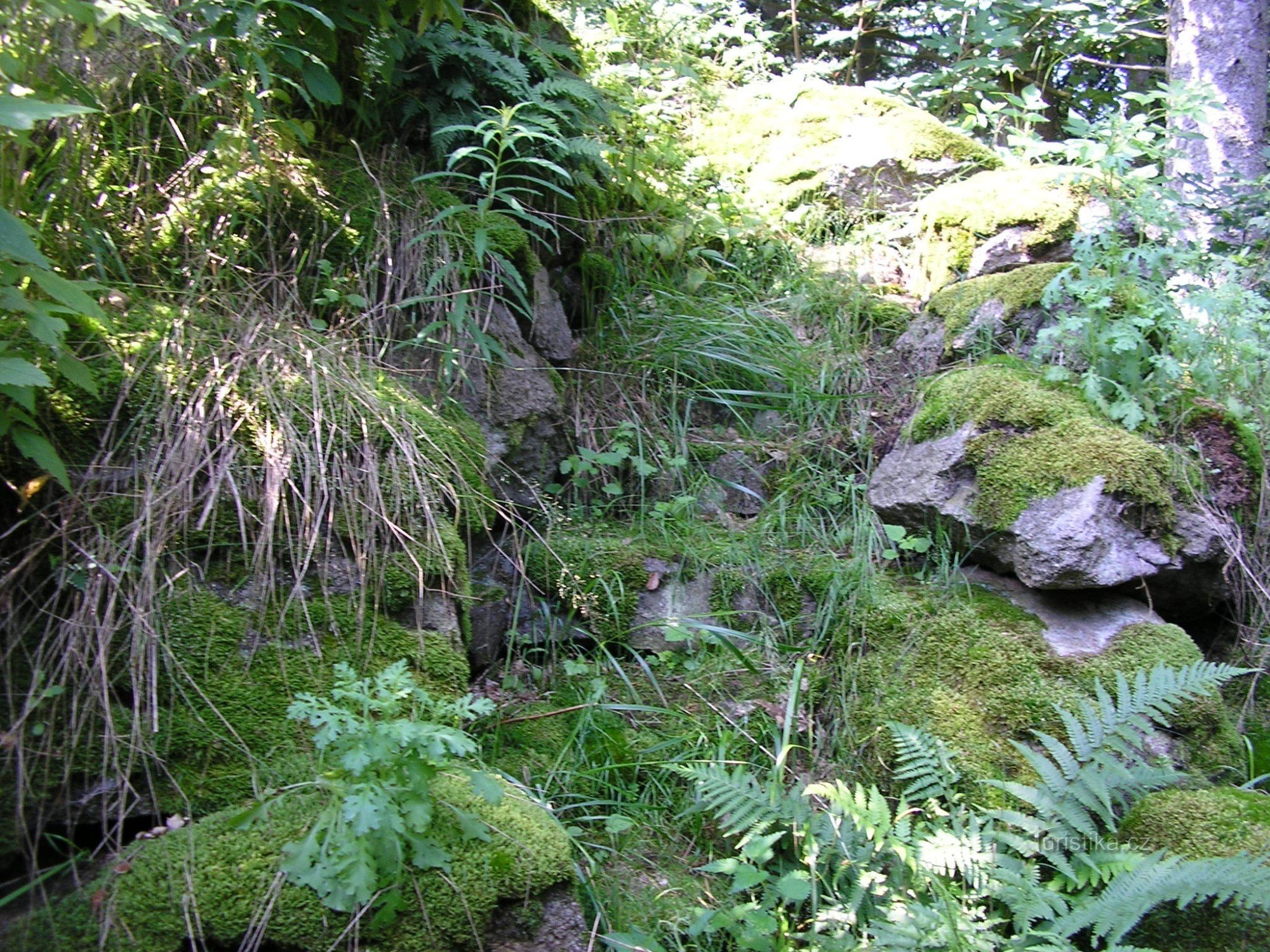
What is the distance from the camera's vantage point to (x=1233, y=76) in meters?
5.72

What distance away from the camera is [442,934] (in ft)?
6.31

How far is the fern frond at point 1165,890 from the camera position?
199 cm

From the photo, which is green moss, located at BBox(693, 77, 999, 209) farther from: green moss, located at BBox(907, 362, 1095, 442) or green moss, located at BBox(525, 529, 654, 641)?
green moss, located at BBox(525, 529, 654, 641)

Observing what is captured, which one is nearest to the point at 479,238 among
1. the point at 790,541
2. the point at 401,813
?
the point at 790,541

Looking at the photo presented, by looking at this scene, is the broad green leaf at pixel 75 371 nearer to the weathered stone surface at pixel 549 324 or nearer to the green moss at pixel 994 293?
the weathered stone surface at pixel 549 324

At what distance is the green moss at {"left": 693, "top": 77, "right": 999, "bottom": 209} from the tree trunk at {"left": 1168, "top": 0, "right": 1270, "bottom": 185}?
178 centimetres

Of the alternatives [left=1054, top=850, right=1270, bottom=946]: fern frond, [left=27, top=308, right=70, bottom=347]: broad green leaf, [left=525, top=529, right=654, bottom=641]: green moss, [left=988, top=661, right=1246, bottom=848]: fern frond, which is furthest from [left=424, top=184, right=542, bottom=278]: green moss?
[left=1054, top=850, right=1270, bottom=946]: fern frond

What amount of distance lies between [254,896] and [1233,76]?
6898mm

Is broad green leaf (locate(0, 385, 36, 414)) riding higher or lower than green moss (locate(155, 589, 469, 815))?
higher

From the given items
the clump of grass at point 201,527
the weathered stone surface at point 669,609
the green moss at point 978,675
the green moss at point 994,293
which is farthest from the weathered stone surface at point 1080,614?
the clump of grass at point 201,527

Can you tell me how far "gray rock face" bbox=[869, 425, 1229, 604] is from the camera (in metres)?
2.88

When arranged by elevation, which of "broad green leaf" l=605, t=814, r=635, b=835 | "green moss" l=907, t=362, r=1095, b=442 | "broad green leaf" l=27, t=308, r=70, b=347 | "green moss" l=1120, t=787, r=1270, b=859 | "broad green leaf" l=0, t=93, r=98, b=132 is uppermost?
"broad green leaf" l=0, t=93, r=98, b=132

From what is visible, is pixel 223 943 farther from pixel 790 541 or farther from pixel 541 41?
pixel 541 41

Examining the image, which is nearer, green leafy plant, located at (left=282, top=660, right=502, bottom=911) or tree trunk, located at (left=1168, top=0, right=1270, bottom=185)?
green leafy plant, located at (left=282, top=660, right=502, bottom=911)
